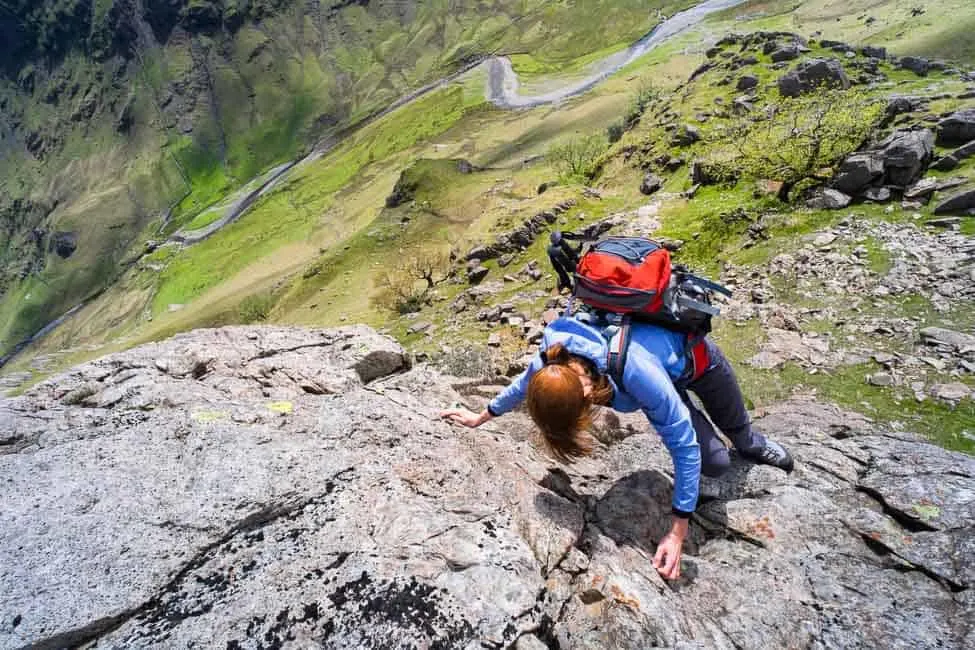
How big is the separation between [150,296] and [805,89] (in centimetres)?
16880

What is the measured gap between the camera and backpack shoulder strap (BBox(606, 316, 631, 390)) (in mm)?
4871

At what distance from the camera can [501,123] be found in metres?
140

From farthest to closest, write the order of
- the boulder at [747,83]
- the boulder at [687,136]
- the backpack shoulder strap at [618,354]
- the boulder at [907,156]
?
the boulder at [747,83], the boulder at [687,136], the boulder at [907,156], the backpack shoulder strap at [618,354]

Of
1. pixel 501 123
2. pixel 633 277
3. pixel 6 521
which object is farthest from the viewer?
pixel 501 123

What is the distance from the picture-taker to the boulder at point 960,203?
1570cm

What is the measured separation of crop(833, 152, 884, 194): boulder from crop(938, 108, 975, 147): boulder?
306 centimetres

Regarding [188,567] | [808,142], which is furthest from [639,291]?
[808,142]

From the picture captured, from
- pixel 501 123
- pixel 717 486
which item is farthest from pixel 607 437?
pixel 501 123

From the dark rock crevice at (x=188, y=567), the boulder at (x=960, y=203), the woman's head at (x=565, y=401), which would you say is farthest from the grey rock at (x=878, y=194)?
the dark rock crevice at (x=188, y=567)

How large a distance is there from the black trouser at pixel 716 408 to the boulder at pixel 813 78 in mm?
37700

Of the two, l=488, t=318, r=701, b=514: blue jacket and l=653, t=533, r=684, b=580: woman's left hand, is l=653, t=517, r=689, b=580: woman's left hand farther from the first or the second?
l=488, t=318, r=701, b=514: blue jacket

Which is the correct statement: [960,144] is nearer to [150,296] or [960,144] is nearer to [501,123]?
[501,123]

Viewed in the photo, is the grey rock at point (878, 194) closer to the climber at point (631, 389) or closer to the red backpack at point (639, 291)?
the climber at point (631, 389)

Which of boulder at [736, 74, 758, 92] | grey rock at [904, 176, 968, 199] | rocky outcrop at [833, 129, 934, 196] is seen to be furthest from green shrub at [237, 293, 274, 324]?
grey rock at [904, 176, 968, 199]
